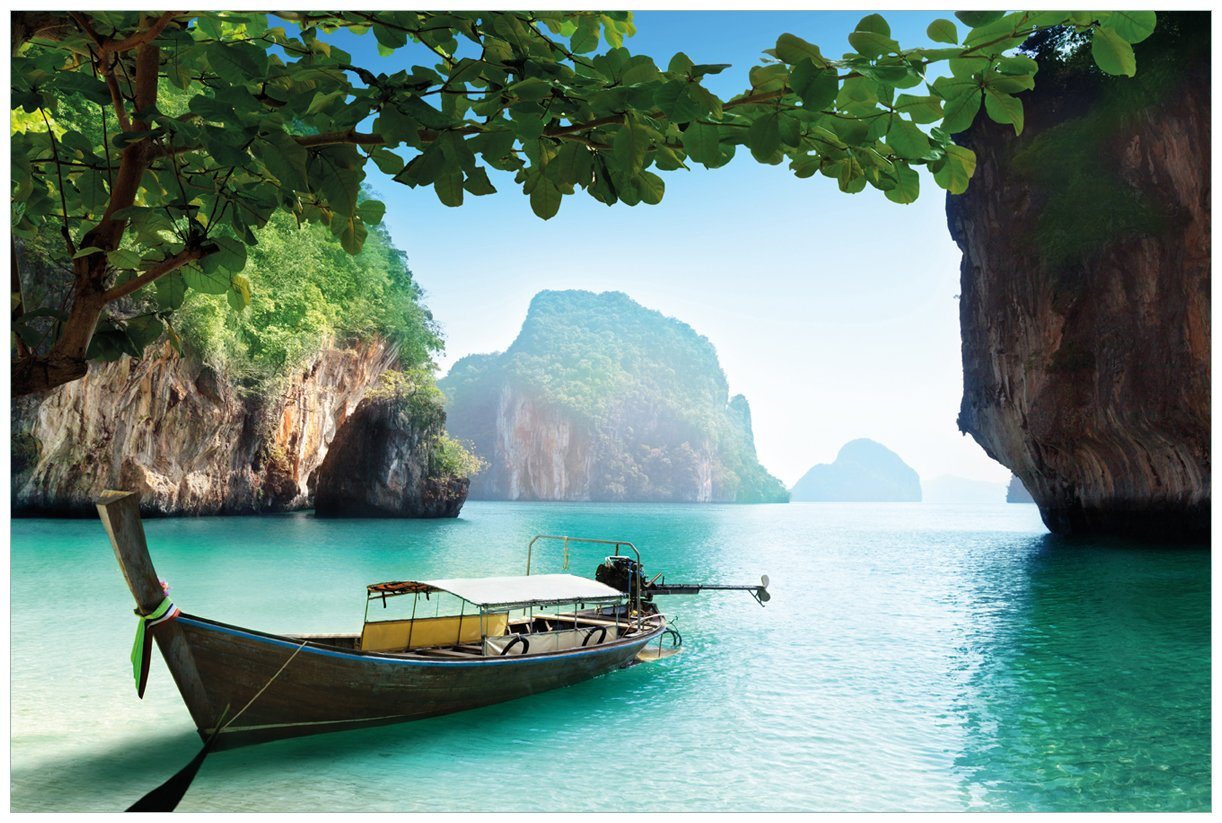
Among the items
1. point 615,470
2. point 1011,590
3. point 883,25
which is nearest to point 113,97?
point 883,25

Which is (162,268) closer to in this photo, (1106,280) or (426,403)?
(1106,280)

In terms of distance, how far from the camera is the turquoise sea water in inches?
199

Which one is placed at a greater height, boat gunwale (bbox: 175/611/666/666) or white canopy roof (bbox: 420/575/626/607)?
white canopy roof (bbox: 420/575/626/607)

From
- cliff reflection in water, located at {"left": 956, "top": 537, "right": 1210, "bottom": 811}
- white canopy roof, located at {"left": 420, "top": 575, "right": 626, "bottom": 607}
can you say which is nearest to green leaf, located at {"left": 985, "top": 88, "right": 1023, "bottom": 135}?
cliff reflection in water, located at {"left": 956, "top": 537, "right": 1210, "bottom": 811}

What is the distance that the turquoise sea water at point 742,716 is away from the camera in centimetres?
506

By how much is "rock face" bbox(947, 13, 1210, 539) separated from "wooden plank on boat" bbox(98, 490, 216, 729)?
15.7 m

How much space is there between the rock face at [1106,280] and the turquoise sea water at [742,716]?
397 centimetres

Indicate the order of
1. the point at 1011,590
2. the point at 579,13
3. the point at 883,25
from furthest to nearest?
the point at 1011,590
the point at 579,13
the point at 883,25

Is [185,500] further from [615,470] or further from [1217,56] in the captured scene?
[615,470]

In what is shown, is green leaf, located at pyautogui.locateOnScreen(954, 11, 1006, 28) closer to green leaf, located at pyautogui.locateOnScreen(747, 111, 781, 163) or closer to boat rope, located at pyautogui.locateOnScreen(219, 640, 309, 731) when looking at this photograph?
green leaf, located at pyautogui.locateOnScreen(747, 111, 781, 163)

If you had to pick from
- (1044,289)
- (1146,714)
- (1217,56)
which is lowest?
(1146,714)

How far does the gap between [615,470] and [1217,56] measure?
9007 centimetres

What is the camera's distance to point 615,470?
93.0 meters

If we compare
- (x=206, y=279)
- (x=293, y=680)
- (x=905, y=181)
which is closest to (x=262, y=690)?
(x=293, y=680)
